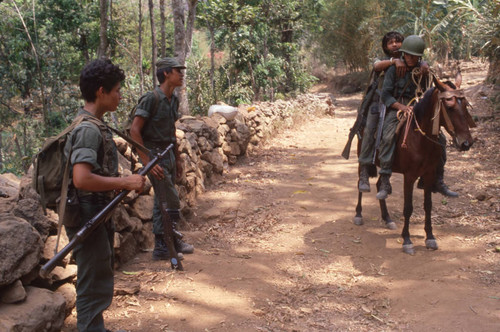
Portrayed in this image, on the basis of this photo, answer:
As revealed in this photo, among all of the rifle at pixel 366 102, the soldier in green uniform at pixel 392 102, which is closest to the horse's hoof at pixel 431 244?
the soldier in green uniform at pixel 392 102

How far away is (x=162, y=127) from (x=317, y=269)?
2.45 metres

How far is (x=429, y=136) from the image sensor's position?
499 cm

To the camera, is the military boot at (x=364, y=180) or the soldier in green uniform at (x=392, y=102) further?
the military boot at (x=364, y=180)

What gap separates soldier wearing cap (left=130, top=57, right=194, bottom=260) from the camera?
434 cm

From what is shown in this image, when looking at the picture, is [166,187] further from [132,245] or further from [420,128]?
[420,128]

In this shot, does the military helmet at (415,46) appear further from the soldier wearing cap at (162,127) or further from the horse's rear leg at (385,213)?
the soldier wearing cap at (162,127)

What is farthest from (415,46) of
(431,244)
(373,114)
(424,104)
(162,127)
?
(162,127)

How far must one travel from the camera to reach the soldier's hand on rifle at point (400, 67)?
5.22 metres

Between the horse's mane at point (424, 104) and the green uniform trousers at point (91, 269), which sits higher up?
the horse's mane at point (424, 104)

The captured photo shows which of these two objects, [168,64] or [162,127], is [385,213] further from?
[168,64]

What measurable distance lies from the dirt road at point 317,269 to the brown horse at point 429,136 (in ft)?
2.02

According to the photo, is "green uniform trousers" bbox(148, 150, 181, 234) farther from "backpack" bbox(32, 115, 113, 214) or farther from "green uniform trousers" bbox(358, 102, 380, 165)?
"green uniform trousers" bbox(358, 102, 380, 165)

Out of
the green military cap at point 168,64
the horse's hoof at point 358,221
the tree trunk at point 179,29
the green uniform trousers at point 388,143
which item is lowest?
the horse's hoof at point 358,221

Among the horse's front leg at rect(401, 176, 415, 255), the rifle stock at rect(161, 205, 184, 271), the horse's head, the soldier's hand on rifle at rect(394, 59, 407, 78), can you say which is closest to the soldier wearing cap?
the rifle stock at rect(161, 205, 184, 271)
